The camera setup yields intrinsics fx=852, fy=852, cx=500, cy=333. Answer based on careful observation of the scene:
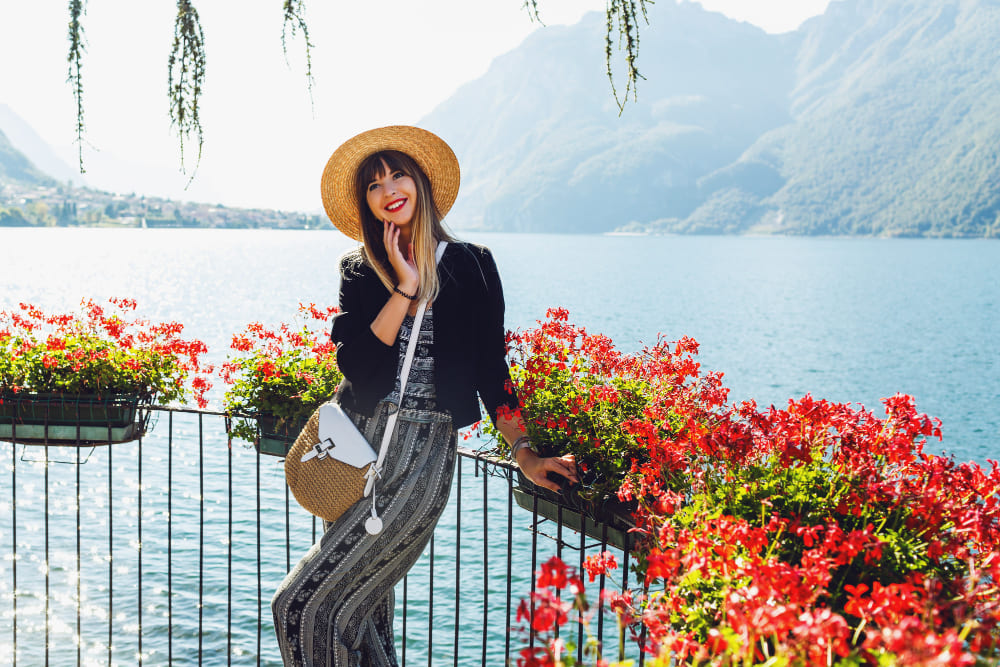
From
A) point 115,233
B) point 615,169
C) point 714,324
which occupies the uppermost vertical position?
point 615,169

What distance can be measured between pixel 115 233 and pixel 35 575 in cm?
16605

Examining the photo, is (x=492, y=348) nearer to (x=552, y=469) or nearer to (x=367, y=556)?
(x=552, y=469)

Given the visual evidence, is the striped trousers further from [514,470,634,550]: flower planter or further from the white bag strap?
[514,470,634,550]: flower planter

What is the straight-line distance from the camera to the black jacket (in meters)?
2.61

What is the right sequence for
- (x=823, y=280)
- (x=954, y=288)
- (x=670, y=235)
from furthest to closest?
(x=670, y=235) → (x=823, y=280) → (x=954, y=288)

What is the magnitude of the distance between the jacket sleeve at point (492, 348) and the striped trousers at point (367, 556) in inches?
7.1

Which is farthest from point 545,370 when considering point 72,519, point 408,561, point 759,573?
point 72,519

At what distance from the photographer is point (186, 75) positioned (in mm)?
2967

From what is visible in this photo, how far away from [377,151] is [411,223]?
28cm

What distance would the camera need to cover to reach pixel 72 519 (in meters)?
14.9

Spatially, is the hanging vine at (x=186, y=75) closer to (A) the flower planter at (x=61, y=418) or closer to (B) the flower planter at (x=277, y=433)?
(B) the flower planter at (x=277, y=433)

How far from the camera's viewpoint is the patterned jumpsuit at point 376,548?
8.03 ft

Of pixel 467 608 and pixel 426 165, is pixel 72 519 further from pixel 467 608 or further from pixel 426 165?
pixel 426 165

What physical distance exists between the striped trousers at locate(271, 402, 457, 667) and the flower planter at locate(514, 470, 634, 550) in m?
0.33
